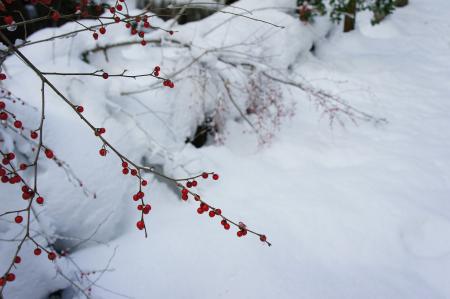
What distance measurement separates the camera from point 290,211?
2.33 metres

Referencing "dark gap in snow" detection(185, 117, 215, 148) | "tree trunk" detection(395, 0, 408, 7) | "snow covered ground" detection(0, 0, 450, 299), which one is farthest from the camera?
"tree trunk" detection(395, 0, 408, 7)

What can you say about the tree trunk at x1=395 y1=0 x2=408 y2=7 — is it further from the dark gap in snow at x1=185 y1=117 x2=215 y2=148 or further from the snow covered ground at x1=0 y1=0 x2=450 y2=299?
the dark gap in snow at x1=185 y1=117 x2=215 y2=148

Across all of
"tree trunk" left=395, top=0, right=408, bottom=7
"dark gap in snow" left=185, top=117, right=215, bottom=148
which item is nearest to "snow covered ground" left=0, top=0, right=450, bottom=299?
"dark gap in snow" left=185, top=117, right=215, bottom=148

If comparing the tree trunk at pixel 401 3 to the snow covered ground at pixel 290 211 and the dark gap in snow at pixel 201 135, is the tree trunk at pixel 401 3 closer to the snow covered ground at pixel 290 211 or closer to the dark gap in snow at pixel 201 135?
the snow covered ground at pixel 290 211

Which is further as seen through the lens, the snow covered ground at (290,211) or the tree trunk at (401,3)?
the tree trunk at (401,3)

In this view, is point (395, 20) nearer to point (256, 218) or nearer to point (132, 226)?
point (256, 218)

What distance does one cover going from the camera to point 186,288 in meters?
1.83

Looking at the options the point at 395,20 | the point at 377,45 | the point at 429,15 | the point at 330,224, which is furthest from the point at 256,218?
the point at 429,15

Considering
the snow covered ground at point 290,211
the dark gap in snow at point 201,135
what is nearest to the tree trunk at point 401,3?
the snow covered ground at point 290,211

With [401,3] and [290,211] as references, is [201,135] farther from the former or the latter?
[401,3]

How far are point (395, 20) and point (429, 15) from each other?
0.61 meters

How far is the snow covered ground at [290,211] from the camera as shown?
1.85 meters

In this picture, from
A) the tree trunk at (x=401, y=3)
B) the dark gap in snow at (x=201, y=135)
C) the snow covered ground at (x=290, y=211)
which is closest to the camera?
the snow covered ground at (x=290, y=211)

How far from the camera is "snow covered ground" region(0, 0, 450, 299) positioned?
1846 millimetres
